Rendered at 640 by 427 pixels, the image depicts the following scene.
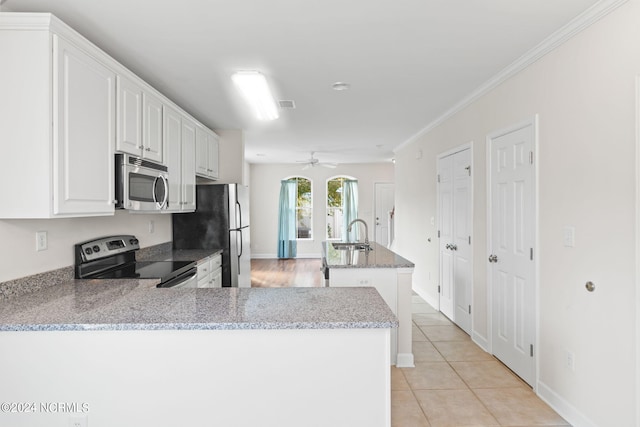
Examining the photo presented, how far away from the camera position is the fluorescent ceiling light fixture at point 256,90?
9.57ft

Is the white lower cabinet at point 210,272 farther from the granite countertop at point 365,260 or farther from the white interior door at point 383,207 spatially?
the white interior door at point 383,207

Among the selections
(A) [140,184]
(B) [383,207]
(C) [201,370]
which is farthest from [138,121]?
(B) [383,207]

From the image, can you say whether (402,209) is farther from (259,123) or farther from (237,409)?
(237,409)

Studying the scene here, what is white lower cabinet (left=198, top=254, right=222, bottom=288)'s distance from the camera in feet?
11.5

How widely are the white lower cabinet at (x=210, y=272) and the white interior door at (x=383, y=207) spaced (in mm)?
5823

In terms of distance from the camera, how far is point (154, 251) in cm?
383

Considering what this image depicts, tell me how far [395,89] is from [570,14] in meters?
1.51

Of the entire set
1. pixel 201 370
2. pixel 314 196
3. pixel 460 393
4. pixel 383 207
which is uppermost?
pixel 314 196

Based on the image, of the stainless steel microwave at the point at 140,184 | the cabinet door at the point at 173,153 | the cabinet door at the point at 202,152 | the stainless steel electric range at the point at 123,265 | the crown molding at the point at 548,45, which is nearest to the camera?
the crown molding at the point at 548,45

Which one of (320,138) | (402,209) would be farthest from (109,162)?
(402,209)

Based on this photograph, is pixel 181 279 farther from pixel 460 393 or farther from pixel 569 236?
pixel 569 236

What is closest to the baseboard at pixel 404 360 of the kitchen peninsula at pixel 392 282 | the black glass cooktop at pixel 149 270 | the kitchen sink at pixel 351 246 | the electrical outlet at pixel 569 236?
the kitchen peninsula at pixel 392 282

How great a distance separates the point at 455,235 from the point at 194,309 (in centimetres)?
322

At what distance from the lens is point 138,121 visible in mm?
2738
